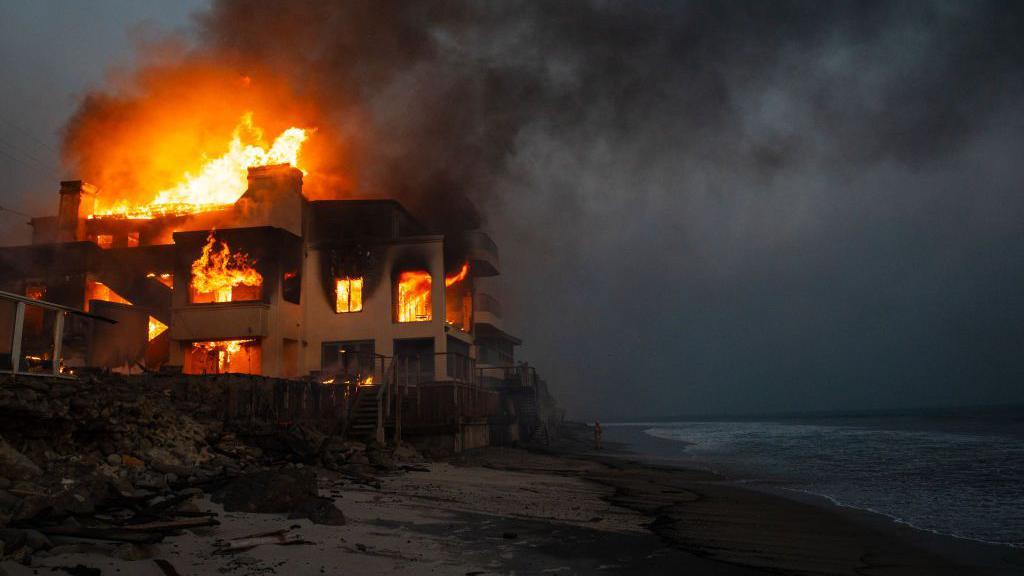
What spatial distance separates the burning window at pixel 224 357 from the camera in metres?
31.3

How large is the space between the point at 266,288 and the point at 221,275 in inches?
92.6

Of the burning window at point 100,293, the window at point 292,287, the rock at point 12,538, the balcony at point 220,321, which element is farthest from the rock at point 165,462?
the burning window at point 100,293

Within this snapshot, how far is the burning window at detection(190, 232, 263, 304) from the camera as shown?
32000mm

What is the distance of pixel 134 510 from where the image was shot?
850cm

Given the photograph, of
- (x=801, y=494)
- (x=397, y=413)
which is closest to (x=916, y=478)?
(x=801, y=494)

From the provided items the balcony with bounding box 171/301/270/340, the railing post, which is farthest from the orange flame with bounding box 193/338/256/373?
the railing post

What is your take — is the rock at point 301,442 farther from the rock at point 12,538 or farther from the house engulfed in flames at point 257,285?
the house engulfed in flames at point 257,285

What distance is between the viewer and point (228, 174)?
137 ft

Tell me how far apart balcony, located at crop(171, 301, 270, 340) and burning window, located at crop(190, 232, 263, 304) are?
97cm

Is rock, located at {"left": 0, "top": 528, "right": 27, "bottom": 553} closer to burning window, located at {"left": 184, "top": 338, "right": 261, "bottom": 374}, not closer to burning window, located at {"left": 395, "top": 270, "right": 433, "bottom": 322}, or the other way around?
burning window, located at {"left": 184, "top": 338, "right": 261, "bottom": 374}

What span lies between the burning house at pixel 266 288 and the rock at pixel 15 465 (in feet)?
57.3

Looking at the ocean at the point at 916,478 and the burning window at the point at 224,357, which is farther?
the burning window at the point at 224,357

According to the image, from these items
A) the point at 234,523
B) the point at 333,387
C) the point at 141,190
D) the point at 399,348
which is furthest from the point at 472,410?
the point at 141,190

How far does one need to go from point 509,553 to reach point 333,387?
15147 millimetres
